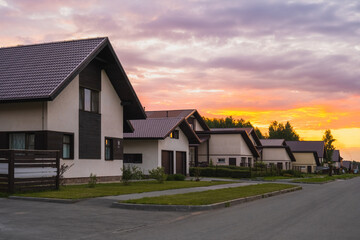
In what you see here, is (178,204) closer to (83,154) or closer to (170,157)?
(83,154)

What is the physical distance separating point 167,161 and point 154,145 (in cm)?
271

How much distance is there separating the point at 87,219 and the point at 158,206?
3.13 m

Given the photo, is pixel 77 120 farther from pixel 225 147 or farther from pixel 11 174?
pixel 225 147

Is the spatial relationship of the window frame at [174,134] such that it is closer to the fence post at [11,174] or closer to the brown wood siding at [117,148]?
the brown wood siding at [117,148]

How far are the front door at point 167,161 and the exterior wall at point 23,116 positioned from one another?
18.5 m

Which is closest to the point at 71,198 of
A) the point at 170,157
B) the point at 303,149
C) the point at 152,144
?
the point at 152,144

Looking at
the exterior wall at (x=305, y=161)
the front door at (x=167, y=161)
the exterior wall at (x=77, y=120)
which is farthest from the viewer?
the exterior wall at (x=305, y=161)

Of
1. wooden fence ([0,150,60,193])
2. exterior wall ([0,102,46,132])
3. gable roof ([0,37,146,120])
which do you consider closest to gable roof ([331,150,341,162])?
gable roof ([0,37,146,120])

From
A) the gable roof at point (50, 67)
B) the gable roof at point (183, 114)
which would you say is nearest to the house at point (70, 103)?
the gable roof at point (50, 67)

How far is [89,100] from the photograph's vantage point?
91.7 feet

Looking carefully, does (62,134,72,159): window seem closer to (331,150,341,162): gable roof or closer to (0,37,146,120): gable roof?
(0,37,146,120): gable roof

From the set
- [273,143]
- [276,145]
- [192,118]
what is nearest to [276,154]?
[276,145]

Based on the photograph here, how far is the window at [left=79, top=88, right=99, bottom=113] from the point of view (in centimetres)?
2714

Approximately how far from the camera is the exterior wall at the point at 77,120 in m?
24.7
